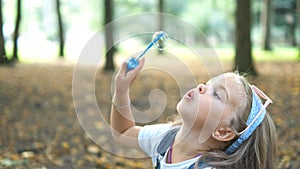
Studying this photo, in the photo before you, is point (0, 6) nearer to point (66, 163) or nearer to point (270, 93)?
point (66, 163)

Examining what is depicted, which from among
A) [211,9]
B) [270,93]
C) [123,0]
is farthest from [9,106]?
[211,9]

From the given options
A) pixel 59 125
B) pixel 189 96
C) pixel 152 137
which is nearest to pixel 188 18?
pixel 59 125

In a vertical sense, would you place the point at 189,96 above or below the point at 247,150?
above

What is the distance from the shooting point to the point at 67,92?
902cm

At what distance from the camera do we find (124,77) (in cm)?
212

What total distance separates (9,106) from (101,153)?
2283 mm

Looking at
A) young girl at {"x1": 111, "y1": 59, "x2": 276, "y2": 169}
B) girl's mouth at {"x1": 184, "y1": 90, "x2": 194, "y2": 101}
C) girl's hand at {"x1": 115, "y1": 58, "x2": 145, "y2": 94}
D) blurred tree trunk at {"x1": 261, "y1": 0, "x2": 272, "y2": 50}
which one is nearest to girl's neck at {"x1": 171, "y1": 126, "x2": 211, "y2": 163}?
young girl at {"x1": 111, "y1": 59, "x2": 276, "y2": 169}

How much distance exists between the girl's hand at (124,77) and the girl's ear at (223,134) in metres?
0.46

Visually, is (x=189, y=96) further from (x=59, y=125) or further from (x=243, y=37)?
(x=243, y=37)

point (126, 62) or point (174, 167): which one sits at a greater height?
point (126, 62)

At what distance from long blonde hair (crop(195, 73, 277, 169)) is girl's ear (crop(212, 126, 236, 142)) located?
29 mm

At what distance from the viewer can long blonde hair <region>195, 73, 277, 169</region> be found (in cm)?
206

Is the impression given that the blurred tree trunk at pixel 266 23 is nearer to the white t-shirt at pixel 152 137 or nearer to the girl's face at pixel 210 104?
the white t-shirt at pixel 152 137

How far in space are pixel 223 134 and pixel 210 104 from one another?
17 cm
